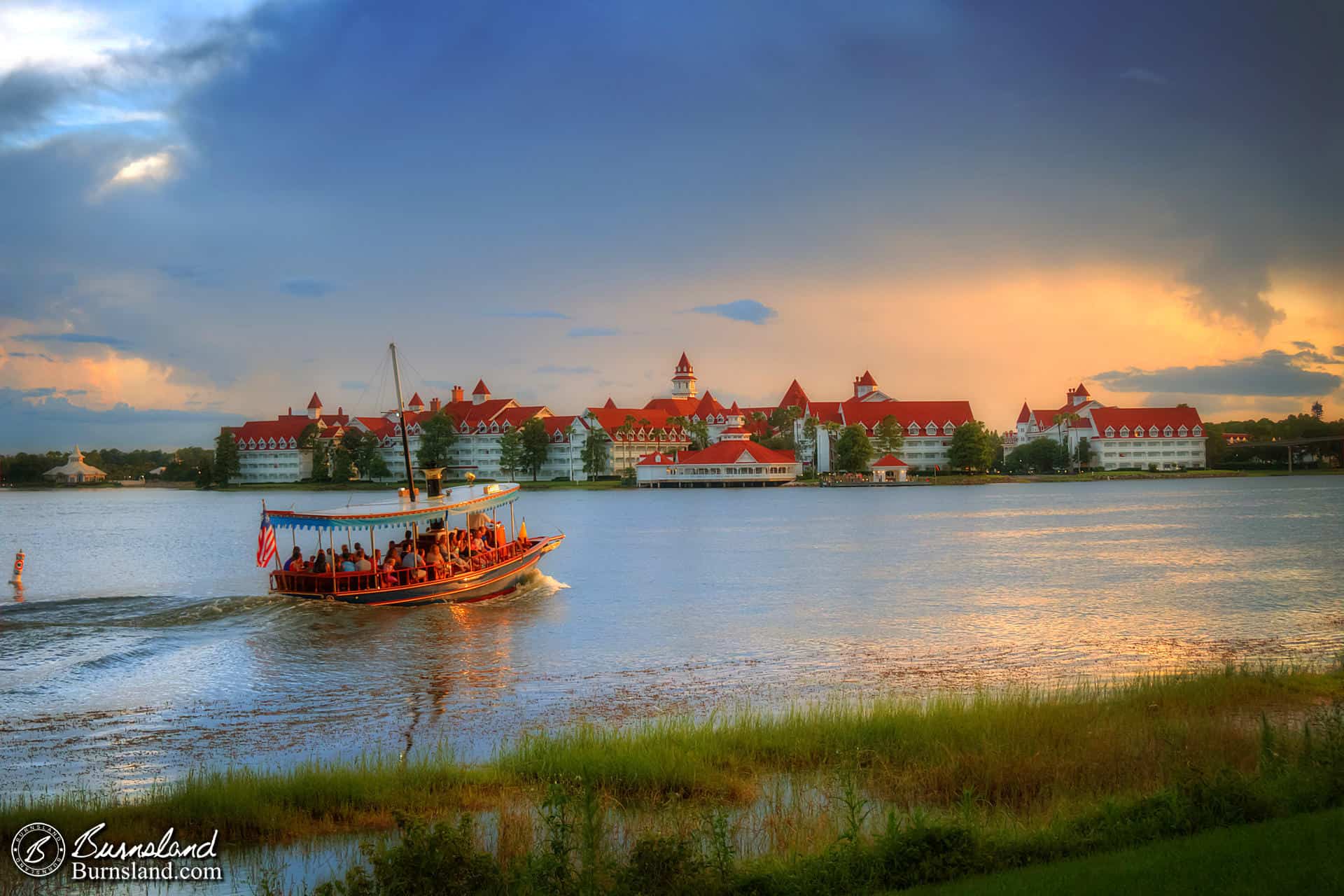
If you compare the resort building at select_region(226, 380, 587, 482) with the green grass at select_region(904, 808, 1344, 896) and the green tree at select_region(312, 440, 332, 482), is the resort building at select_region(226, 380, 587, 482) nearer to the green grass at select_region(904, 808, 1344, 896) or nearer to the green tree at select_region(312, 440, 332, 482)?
the green tree at select_region(312, 440, 332, 482)

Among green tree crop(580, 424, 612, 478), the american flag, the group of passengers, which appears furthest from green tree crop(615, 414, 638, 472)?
the american flag

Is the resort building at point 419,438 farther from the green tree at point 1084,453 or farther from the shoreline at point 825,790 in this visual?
the shoreline at point 825,790

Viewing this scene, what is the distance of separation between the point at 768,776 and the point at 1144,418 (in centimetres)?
15124

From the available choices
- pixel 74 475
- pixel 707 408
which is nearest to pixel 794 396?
pixel 707 408

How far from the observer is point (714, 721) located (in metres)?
14.6

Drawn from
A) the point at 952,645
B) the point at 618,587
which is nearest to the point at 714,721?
the point at 952,645

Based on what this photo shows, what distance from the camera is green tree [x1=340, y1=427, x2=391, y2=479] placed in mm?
141625

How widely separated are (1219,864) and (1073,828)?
1479 millimetres

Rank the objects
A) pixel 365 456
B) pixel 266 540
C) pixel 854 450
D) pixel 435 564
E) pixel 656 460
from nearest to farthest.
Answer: pixel 266 540, pixel 435 564, pixel 854 450, pixel 656 460, pixel 365 456

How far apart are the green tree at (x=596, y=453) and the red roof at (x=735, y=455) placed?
1108 centimetres

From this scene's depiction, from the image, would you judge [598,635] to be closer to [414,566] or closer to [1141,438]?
[414,566]

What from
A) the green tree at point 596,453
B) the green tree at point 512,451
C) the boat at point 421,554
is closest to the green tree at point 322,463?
the green tree at point 512,451

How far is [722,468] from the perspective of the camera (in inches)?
5192

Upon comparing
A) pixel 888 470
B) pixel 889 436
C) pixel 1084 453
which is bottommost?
pixel 888 470
